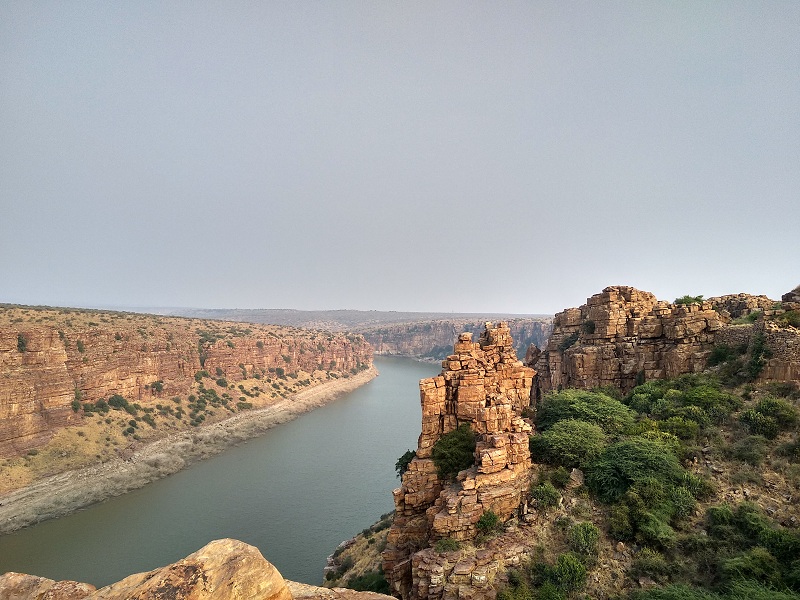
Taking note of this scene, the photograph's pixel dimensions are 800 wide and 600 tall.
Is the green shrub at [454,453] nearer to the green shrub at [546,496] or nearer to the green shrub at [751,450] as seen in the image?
the green shrub at [546,496]

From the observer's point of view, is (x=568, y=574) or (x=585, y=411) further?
(x=585, y=411)

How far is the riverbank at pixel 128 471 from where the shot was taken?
2739cm

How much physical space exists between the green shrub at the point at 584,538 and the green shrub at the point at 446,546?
3.26 m

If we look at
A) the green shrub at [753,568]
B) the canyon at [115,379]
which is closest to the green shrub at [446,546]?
the green shrub at [753,568]

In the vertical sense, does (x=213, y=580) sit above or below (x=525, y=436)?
above

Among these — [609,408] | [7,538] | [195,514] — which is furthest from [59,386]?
[609,408]

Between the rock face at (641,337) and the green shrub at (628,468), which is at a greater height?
the rock face at (641,337)

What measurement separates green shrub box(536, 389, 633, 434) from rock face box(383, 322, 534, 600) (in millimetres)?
1082

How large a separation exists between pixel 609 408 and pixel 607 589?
24.7 ft

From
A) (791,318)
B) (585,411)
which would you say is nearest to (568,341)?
(791,318)

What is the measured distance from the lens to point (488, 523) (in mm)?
11727

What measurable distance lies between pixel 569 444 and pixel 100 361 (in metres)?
46.4

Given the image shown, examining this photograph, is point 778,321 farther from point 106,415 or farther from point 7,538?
point 106,415

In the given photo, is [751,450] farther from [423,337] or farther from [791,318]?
[423,337]
